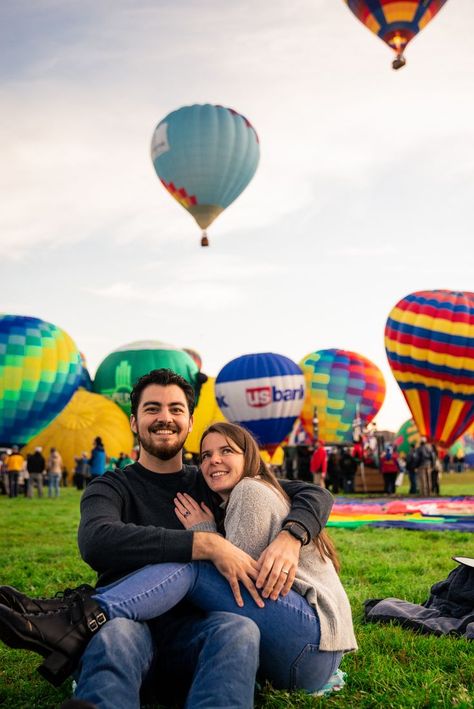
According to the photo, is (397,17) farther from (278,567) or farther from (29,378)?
(278,567)

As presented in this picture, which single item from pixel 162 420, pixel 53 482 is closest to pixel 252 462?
pixel 162 420

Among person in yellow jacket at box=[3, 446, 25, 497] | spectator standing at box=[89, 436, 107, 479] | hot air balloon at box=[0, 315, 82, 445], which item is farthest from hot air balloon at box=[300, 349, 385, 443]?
person in yellow jacket at box=[3, 446, 25, 497]

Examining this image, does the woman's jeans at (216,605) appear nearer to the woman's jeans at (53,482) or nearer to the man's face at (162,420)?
the man's face at (162,420)

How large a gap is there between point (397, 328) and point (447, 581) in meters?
17.0

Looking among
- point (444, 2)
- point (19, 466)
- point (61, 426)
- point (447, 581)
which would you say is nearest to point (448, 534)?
point (447, 581)

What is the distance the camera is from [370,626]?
13.5 feet

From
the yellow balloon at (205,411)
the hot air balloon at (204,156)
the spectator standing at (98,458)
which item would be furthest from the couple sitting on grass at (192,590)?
the yellow balloon at (205,411)

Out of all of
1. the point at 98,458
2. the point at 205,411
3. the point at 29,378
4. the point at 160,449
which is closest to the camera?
the point at 160,449

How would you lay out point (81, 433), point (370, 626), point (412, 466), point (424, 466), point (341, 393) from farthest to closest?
point (341, 393) → point (81, 433) → point (412, 466) → point (424, 466) → point (370, 626)

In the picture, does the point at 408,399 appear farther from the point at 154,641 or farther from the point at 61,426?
the point at 154,641

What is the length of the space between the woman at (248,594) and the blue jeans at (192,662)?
0.28ft

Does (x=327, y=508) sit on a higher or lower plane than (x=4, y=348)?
lower

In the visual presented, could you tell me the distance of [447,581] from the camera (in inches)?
177

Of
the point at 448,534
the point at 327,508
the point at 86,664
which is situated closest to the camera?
the point at 86,664
